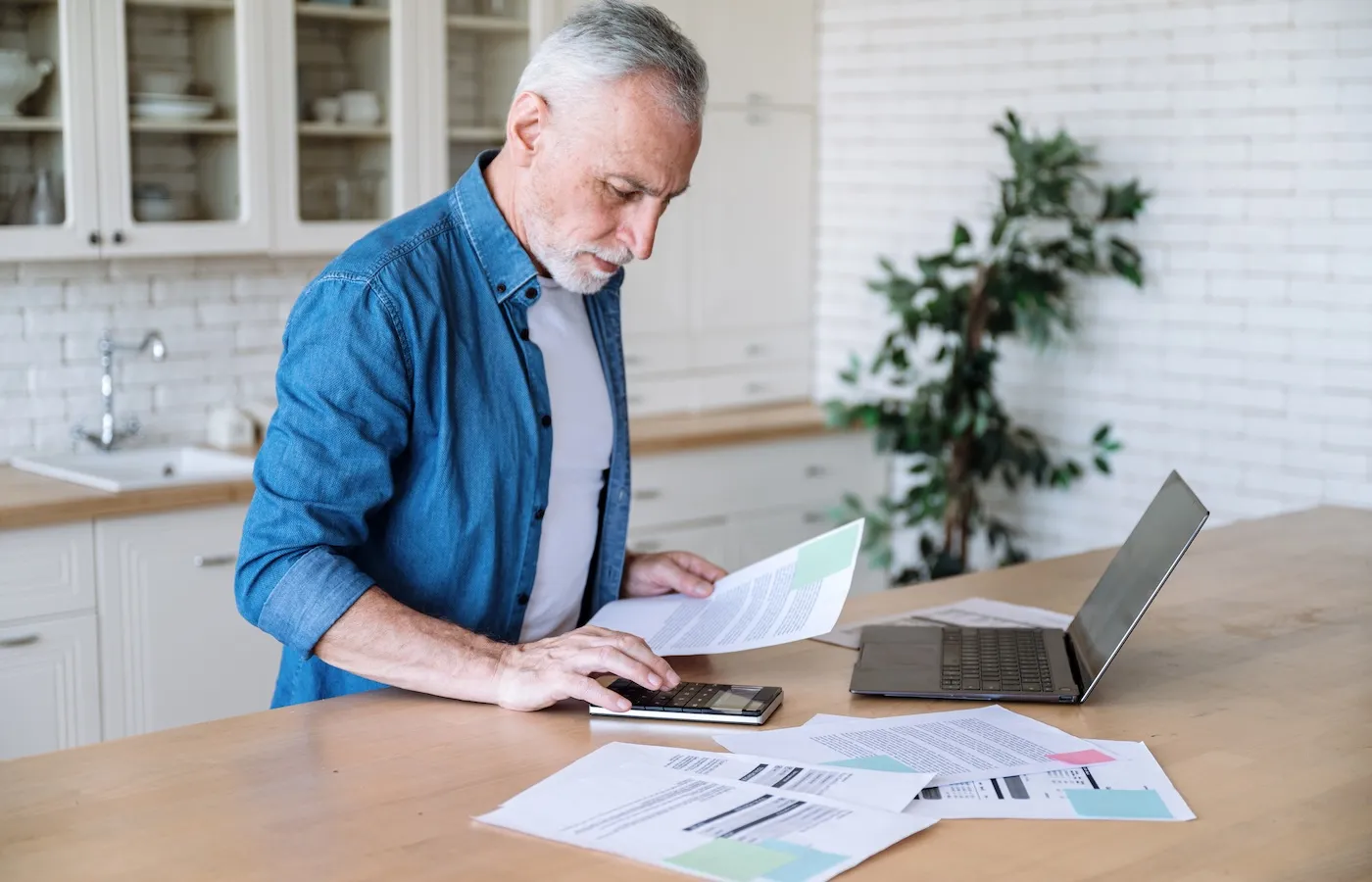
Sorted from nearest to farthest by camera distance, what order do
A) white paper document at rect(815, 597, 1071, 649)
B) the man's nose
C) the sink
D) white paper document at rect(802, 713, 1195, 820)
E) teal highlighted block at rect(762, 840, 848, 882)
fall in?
teal highlighted block at rect(762, 840, 848, 882) < white paper document at rect(802, 713, 1195, 820) < the man's nose < white paper document at rect(815, 597, 1071, 649) < the sink

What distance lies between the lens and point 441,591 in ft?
6.35

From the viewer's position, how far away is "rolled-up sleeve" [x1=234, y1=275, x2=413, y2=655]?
172cm

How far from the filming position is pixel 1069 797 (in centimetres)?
147

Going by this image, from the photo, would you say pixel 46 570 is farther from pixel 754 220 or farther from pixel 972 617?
pixel 754 220

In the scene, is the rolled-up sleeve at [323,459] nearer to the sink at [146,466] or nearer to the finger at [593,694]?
the finger at [593,694]

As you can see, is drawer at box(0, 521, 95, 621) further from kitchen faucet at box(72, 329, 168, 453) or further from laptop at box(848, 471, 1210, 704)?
laptop at box(848, 471, 1210, 704)

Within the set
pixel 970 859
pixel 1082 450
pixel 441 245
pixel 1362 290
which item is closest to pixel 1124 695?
pixel 970 859

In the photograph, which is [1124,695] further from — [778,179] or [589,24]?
[778,179]

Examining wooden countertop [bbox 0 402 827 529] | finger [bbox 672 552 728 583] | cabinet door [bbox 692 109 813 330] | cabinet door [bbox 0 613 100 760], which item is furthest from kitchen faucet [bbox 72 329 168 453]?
finger [bbox 672 552 728 583]

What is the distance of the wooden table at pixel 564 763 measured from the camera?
1.30 m

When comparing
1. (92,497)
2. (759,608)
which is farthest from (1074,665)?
(92,497)

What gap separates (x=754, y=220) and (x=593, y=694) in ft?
11.5

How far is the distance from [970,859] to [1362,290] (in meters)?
2.93

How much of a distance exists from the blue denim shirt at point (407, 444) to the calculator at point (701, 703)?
1.02 ft
